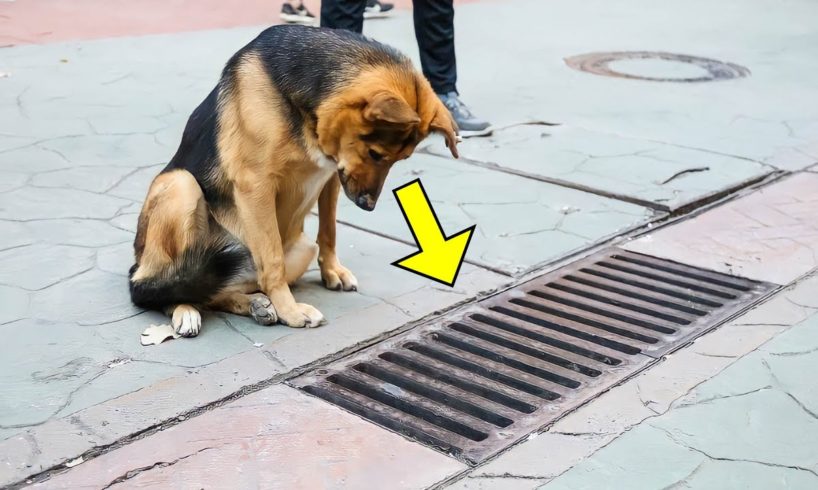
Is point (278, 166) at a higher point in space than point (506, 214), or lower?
higher

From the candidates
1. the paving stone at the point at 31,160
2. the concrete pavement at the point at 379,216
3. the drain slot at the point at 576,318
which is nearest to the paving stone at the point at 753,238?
the concrete pavement at the point at 379,216

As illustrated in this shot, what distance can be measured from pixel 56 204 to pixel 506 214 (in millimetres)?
2163

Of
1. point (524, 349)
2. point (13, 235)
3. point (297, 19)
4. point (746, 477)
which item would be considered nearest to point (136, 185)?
point (13, 235)

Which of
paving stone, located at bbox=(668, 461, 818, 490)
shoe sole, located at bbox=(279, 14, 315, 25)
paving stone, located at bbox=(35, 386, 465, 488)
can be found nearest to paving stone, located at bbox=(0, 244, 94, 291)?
paving stone, located at bbox=(35, 386, 465, 488)

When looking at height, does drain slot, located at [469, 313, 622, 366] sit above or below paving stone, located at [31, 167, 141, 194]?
above

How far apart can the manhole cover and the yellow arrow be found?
3471 millimetres

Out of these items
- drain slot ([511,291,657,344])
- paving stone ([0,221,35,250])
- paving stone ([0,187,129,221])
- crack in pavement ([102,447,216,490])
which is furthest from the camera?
paving stone ([0,187,129,221])

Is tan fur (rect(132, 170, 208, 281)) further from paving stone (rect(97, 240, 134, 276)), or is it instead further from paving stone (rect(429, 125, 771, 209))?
paving stone (rect(429, 125, 771, 209))

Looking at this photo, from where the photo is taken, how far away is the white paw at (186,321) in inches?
136

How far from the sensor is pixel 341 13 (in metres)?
5.38

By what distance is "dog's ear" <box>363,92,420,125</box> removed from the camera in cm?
303

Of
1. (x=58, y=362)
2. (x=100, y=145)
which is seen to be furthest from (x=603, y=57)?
(x=58, y=362)

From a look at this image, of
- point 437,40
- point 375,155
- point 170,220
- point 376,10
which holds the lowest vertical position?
point 376,10

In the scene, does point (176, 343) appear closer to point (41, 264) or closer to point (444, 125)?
point (41, 264)
